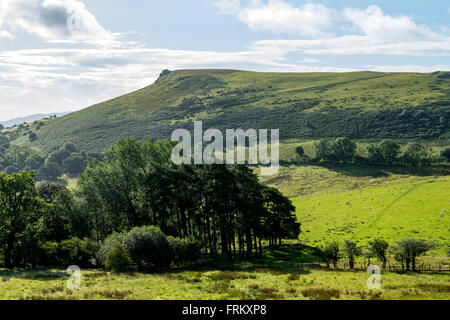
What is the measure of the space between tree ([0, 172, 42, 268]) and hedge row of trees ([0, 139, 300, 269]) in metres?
0.11

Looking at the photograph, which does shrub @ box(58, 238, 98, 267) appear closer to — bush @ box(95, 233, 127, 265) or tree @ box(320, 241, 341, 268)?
bush @ box(95, 233, 127, 265)

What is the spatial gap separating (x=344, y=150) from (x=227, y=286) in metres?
114

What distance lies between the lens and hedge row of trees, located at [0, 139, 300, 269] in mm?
40844

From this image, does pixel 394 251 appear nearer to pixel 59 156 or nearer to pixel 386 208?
pixel 386 208

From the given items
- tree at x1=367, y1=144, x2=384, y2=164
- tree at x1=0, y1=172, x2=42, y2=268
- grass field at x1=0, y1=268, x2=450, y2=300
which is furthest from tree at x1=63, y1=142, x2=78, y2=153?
grass field at x1=0, y1=268, x2=450, y2=300

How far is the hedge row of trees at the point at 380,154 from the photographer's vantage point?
388 ft

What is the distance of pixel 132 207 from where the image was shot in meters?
50.8

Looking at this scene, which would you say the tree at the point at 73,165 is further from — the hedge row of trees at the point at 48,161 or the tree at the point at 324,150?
the tree at the point at 324,150

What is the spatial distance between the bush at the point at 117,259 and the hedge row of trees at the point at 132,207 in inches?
104
